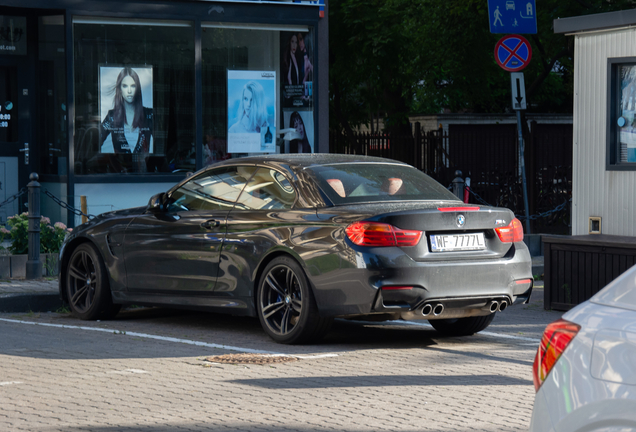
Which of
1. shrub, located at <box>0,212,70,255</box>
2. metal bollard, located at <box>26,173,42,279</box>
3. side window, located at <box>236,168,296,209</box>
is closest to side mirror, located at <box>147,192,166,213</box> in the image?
side window, located at <box>236,168,296,209</box>

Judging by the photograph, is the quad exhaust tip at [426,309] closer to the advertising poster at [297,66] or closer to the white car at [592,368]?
the white car at [592,368]

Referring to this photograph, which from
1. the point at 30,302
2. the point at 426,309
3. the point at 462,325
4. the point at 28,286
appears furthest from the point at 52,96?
the point at 426,309

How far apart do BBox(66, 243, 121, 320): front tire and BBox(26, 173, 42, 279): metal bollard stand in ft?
6.68

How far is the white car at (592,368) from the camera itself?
9.36 ft

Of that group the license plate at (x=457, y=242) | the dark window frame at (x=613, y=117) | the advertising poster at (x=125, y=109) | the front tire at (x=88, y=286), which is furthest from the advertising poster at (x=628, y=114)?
the advertising poster at (x=125, y=109)

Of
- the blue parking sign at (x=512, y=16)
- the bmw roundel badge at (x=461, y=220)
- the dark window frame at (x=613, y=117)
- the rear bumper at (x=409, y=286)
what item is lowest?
the rear bumper at (x=409, y=286)

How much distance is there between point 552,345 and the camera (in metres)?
3.15

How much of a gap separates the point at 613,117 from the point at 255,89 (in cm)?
708

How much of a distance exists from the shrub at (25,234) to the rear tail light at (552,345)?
383 inches

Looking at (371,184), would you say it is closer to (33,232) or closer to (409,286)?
(409,286)

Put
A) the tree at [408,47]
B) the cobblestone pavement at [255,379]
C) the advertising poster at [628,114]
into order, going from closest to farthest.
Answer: the cobblestone pavement at [255,379] < the advertising poster at [628,114] < the tree at [408,47]

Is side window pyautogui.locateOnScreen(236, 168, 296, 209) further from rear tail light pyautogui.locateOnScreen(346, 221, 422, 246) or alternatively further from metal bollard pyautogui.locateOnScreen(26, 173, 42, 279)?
metal bollard pyautogui.locateOnScreen(26, 173, 42, 279)

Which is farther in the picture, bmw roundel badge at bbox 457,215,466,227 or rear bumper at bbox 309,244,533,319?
bmw roundel badge at bbox 457,215,466,227

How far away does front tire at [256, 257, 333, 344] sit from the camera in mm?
7695
